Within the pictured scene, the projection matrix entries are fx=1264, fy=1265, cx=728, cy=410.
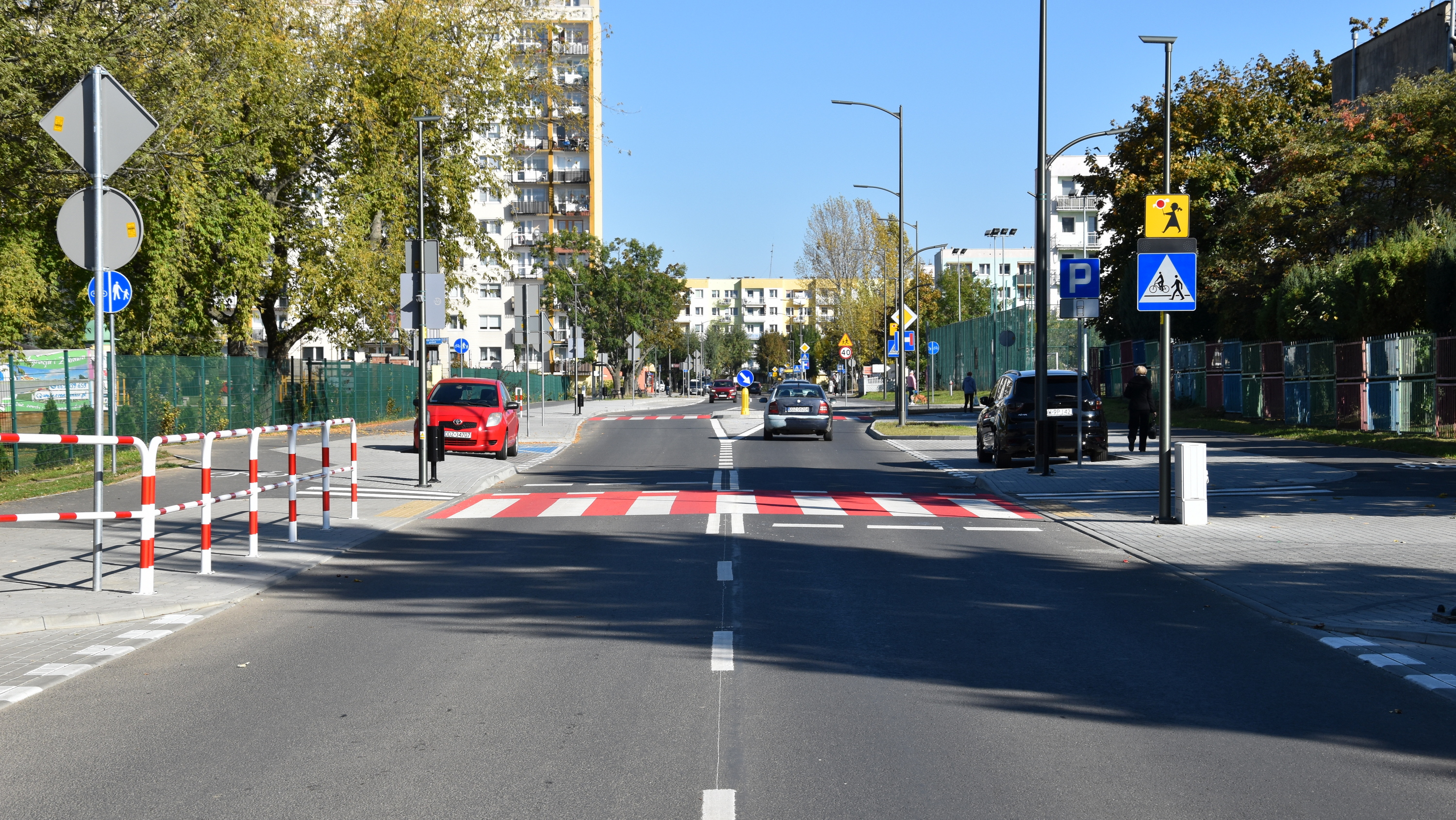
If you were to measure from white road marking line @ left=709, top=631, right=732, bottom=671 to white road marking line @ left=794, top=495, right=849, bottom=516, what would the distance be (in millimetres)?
7643

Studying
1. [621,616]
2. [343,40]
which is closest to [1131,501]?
[621,616]

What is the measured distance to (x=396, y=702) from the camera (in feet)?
20.9

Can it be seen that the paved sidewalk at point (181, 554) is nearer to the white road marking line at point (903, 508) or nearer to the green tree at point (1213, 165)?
the white road marking line at point (903, 508)

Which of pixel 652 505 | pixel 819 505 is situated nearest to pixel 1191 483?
pixel 819 505

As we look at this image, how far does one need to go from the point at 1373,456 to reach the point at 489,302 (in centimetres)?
8028

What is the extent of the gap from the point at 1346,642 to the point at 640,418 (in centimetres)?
4486

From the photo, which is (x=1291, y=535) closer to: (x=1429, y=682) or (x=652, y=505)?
(x=1429, y=682)

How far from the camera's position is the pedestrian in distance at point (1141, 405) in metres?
25.2

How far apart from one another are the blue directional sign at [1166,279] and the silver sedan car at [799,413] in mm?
18687

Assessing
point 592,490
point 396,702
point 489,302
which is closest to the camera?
point 396,702

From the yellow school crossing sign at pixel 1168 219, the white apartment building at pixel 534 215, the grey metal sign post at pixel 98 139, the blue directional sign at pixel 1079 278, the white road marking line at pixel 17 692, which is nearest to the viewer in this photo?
the white road marking line at pixel 17 692

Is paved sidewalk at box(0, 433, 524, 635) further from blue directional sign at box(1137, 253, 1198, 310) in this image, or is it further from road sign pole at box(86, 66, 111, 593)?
blue directional sign at box(1137, 253, 1198, 310)

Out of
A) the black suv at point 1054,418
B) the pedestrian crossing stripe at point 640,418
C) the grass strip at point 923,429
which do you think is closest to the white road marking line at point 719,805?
the black suv at point 1054,418

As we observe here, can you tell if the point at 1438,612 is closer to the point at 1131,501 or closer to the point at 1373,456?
the point at 1131,501
